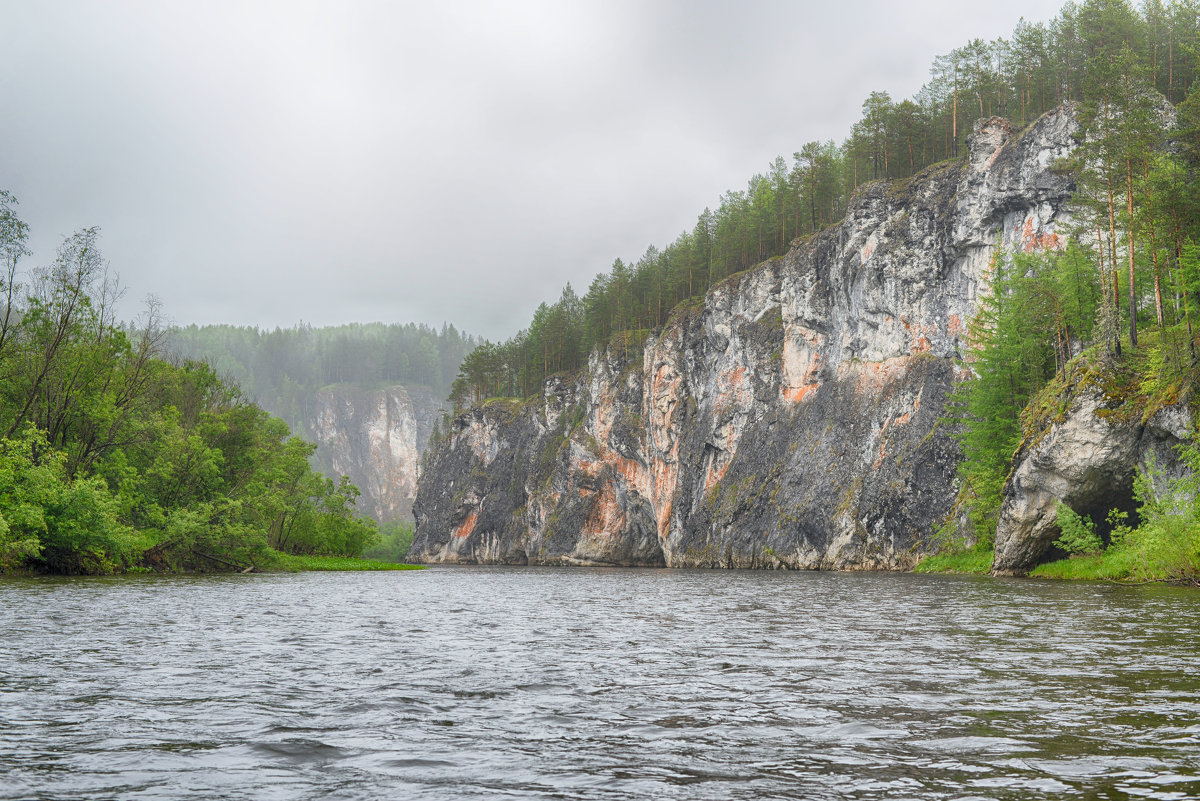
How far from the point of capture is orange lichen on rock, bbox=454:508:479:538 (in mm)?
135625

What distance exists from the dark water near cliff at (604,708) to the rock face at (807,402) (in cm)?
4985

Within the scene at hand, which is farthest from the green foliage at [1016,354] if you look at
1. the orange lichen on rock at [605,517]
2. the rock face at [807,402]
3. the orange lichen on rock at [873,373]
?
the orange lichen on rock at [605,517]

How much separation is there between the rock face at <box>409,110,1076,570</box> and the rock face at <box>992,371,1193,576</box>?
1741cm

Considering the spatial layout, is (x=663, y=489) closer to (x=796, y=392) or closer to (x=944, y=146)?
(x=796, y=392)

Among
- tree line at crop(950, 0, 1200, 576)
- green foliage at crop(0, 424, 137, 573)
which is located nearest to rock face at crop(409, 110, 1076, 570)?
tree line at crop(950, 0, 1200, 576)

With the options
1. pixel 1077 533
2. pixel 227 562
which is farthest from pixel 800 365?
pixel 227 562

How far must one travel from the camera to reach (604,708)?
10109 mm

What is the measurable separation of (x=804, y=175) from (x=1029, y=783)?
312ft

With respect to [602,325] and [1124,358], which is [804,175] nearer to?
[602,325]

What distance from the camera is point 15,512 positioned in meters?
35.8

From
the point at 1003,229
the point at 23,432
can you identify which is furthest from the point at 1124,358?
the point at 23,432

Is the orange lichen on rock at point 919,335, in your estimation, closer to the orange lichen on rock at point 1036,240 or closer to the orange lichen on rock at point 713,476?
the orange lichen on rock at point 1036,240

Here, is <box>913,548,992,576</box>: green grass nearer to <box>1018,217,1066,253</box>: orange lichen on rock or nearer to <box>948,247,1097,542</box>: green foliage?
<box>948,247,1097,542</box>: green foliage

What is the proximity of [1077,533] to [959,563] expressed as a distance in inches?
623
